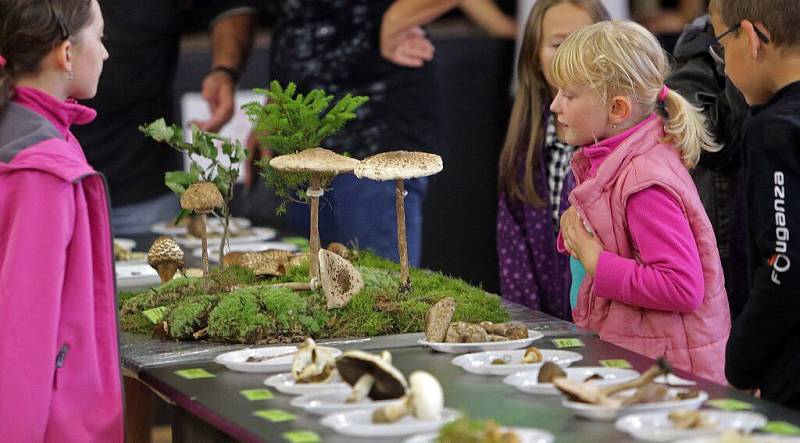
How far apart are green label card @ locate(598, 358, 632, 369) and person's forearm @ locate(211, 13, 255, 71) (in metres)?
2.80

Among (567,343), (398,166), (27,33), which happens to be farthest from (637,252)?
(27,33)

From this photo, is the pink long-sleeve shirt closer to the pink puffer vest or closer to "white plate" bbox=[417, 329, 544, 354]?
the pink puffer vest

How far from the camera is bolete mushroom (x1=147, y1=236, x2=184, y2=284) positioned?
10.6 ft

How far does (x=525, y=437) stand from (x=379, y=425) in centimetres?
23

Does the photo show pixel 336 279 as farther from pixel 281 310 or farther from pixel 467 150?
pixel 467 150

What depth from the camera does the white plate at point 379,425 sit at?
186 cm

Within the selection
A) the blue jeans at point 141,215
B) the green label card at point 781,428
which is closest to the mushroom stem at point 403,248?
the green label card at point 781,428

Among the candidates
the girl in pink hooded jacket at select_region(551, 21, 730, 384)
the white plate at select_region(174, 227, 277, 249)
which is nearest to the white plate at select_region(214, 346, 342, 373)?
the girl in pink hooded jacket at select_region(551, 21, 730, 384)

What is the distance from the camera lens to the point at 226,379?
2.30 meters

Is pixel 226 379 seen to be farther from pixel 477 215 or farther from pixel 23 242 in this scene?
pixel 477 215

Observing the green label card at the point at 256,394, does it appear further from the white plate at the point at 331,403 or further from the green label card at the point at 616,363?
the green label card at the point at 616,363

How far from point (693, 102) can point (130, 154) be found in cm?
222

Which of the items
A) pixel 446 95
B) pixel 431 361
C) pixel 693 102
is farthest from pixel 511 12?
pixel 431 361

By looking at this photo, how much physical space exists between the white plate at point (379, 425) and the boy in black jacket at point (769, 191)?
65cm
